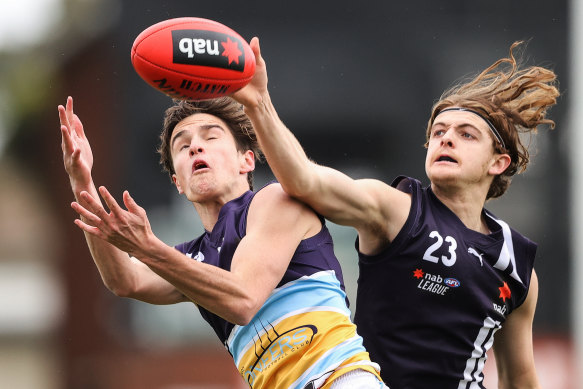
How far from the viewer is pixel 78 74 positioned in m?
15.6

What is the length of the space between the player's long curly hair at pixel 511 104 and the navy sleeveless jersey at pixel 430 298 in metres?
0.53

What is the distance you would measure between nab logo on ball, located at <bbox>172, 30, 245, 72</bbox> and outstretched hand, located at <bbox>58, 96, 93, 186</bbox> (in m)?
0.69

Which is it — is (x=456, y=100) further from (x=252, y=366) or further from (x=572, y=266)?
(x=572, y=266)

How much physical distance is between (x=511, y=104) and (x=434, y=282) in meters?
1.25

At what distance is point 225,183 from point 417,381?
1.44m

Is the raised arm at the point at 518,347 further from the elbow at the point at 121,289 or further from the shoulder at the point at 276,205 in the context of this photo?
the elbow at the point at 121,289

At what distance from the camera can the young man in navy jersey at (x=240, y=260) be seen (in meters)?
3.92

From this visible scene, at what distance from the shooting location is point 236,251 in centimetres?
427

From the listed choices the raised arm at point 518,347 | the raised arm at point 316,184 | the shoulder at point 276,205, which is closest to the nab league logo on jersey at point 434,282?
the raised arm at point 316,184

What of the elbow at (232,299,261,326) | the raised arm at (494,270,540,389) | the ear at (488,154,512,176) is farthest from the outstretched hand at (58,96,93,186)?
the raised arm at (494,270,540,389)

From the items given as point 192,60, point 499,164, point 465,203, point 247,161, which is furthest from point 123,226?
point 499,164

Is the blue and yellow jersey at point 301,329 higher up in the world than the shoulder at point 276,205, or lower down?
lower down

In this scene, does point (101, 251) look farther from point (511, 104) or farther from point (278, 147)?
point (511, 104)

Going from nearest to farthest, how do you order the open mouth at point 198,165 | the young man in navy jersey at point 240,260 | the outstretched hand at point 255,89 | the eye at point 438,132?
the young man in navy jersey at point 240,260, the outstretched hand at point 255,89, the open mouth at point 198,165, the eye at point 438,132
